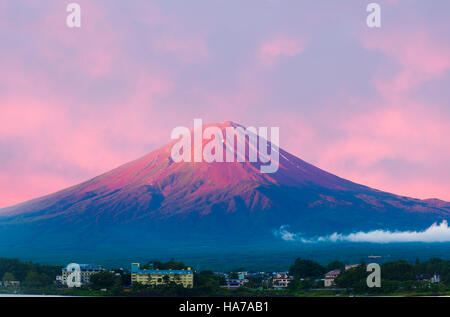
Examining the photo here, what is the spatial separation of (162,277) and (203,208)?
29.0 m

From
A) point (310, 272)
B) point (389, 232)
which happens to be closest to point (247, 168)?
point (389, 232)

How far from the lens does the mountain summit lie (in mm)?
55156

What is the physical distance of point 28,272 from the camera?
30.5m

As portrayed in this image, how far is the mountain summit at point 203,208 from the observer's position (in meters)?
55.2

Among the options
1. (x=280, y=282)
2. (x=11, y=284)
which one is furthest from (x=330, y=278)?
(x=11, y=284)

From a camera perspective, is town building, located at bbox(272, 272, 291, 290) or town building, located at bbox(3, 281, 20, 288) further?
town building, located at bbox(3, 281, 20, 288)

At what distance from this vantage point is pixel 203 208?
5659cm

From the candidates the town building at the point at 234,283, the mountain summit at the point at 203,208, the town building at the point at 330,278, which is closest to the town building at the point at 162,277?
the town building at the point at 234,283

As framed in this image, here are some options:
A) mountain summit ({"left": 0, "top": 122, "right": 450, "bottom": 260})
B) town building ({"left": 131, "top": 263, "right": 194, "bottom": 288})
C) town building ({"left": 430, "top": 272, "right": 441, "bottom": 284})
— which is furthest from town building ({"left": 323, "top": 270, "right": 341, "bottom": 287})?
mountain summit ({"left": 0, "top": 122, "right": 450, "bottom": 260})

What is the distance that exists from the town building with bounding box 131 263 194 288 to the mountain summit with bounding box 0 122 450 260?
25.1 metres

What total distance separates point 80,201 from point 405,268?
114ft

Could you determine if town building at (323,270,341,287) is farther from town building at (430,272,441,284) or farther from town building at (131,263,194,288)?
town building at (131,263,194,288)
